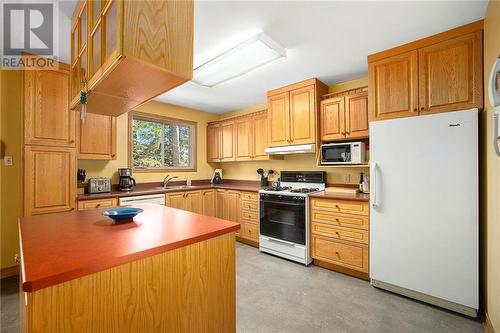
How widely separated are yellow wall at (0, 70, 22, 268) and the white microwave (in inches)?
150

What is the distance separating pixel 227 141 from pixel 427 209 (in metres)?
3.37

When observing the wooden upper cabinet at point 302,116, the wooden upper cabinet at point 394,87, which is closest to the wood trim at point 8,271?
the wooden upper cabinet at point 302,116

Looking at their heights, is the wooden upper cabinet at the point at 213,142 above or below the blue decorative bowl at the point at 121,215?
above

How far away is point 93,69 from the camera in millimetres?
1392

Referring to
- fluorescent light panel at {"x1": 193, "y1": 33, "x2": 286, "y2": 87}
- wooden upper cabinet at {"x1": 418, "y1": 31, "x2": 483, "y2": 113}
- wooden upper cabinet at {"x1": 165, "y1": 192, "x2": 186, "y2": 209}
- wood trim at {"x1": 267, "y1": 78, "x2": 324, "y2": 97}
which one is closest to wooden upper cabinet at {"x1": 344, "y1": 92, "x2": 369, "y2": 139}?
wood trim at {"x1": 267, "y1": 78, "x2": 324, "y2": 97}

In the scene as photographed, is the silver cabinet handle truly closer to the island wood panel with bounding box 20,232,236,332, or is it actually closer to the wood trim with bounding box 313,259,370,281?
the wood trim with bounding box 313,259,370,281

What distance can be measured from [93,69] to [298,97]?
8.51 feet

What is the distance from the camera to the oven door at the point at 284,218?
2918 mm

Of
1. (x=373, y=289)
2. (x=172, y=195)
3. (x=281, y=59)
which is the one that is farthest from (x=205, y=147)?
(x=373, y=289)

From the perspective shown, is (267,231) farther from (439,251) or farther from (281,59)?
(281,59)

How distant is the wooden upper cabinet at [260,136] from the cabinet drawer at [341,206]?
53.0 inches

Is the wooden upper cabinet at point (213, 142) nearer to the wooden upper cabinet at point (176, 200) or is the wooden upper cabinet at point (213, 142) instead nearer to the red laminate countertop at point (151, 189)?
the red laminate countertop at point (151, 189)

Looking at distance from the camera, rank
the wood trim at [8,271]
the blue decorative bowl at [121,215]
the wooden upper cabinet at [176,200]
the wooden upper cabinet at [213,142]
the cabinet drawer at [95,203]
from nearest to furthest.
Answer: the blue decorative bowl at [121,215] → the wood trim at [8,271] → the cabinet drawer at [95,203] → the wooden upper cabinet at [176,200] → the wooden upper cabinet at [213,142]

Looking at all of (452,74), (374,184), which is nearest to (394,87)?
(452,74)
